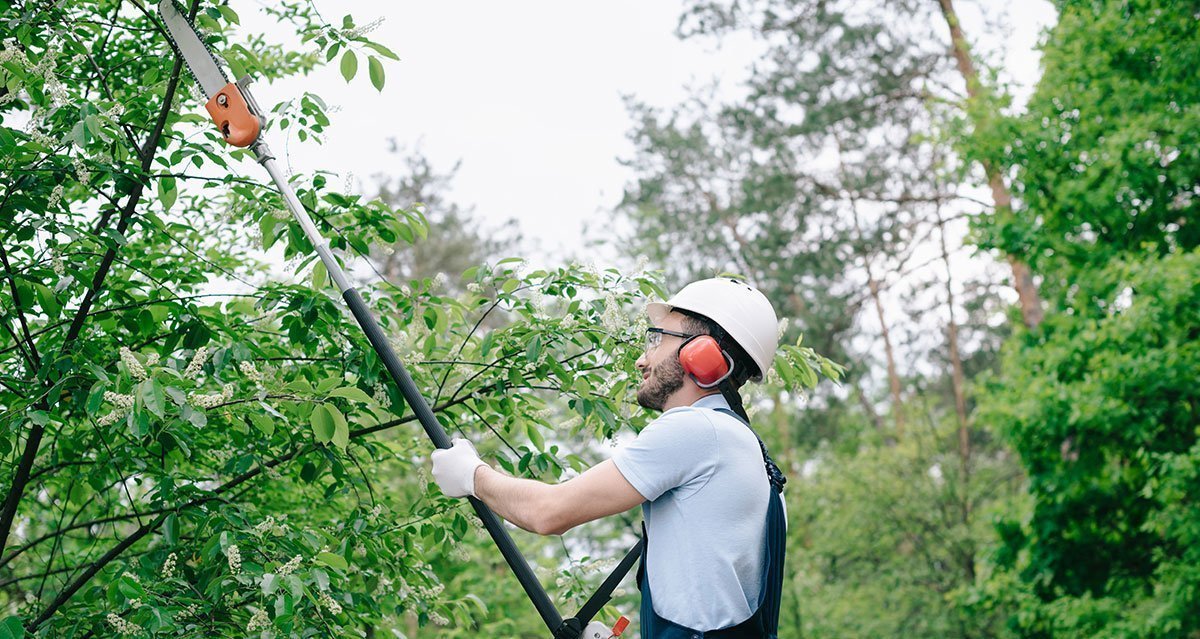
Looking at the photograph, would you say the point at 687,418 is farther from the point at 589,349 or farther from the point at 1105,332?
the point at 1105,332

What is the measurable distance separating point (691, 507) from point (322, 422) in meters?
1.14

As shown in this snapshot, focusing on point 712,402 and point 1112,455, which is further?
point 1112,455

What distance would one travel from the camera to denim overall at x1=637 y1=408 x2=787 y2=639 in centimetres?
289

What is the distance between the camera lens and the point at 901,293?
26453 millimetres

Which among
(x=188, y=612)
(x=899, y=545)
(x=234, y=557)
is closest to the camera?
(x=234, y=557)

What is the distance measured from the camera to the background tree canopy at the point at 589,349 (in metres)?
3.94

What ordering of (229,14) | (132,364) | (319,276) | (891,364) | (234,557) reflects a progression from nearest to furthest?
(132,364) < (234,557) < (229,14) < (319,276) < (891,364)

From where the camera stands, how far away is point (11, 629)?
3.44m

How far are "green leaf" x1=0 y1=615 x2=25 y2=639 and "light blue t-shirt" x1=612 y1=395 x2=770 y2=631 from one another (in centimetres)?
191

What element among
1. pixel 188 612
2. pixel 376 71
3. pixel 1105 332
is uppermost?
pixel 1105 332

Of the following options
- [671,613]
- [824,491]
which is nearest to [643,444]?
[671,613]

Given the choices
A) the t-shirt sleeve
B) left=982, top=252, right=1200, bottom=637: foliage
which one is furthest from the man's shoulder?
left=982, top=252, right=1200, bottom=637: foliage

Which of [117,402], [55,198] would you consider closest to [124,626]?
[117,402]

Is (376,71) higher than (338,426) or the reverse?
higher
